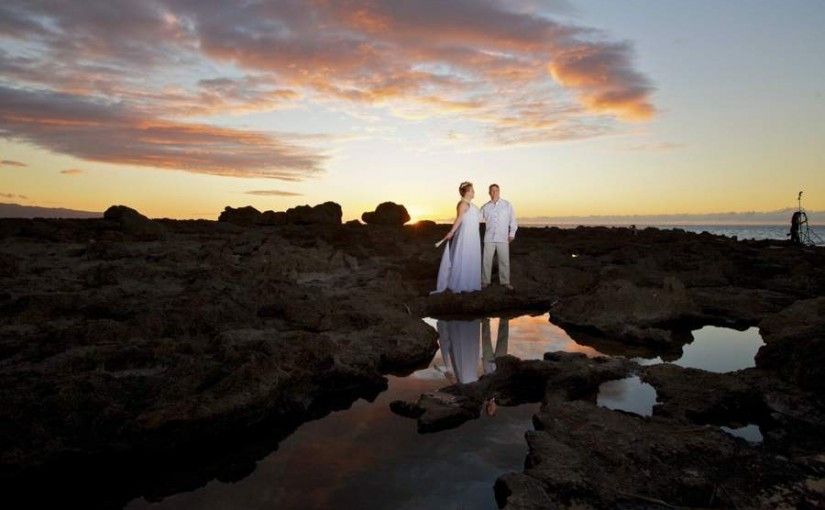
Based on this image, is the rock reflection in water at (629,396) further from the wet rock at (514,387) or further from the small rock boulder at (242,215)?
the small rock boulder at (242,215)

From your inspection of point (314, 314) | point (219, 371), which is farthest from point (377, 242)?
point (219, 371)

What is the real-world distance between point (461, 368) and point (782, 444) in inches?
149

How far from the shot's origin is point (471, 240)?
41.0 ft

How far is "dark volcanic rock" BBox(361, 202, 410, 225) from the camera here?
2347 inches

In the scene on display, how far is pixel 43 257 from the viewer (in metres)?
13.1

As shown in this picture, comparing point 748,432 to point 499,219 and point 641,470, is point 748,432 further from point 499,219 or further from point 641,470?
point 499,219

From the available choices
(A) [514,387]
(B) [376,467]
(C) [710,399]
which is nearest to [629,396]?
(C) [710,399]

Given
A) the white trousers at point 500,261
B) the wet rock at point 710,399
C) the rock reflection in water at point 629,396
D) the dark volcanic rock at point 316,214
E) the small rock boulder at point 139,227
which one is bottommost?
the rock reflection in water at point 629,396

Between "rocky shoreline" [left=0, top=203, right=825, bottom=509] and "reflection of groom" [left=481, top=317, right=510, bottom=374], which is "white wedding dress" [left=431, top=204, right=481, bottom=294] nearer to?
"rocky shoreline" [left=0, top=203, right=825, bottom=509]

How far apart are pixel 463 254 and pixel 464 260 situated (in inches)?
6.0

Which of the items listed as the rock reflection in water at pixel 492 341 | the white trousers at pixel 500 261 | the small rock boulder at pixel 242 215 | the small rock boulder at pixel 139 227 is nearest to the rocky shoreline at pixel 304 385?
the rock reflection in water at pixel 492 341

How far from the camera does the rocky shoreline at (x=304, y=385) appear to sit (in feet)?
12.4

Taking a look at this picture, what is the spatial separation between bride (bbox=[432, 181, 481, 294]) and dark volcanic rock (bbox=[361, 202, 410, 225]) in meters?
46.7

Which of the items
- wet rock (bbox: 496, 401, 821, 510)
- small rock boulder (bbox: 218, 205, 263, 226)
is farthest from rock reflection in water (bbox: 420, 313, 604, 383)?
small rock boulder (bbox: 218, 205, 263, 226)
